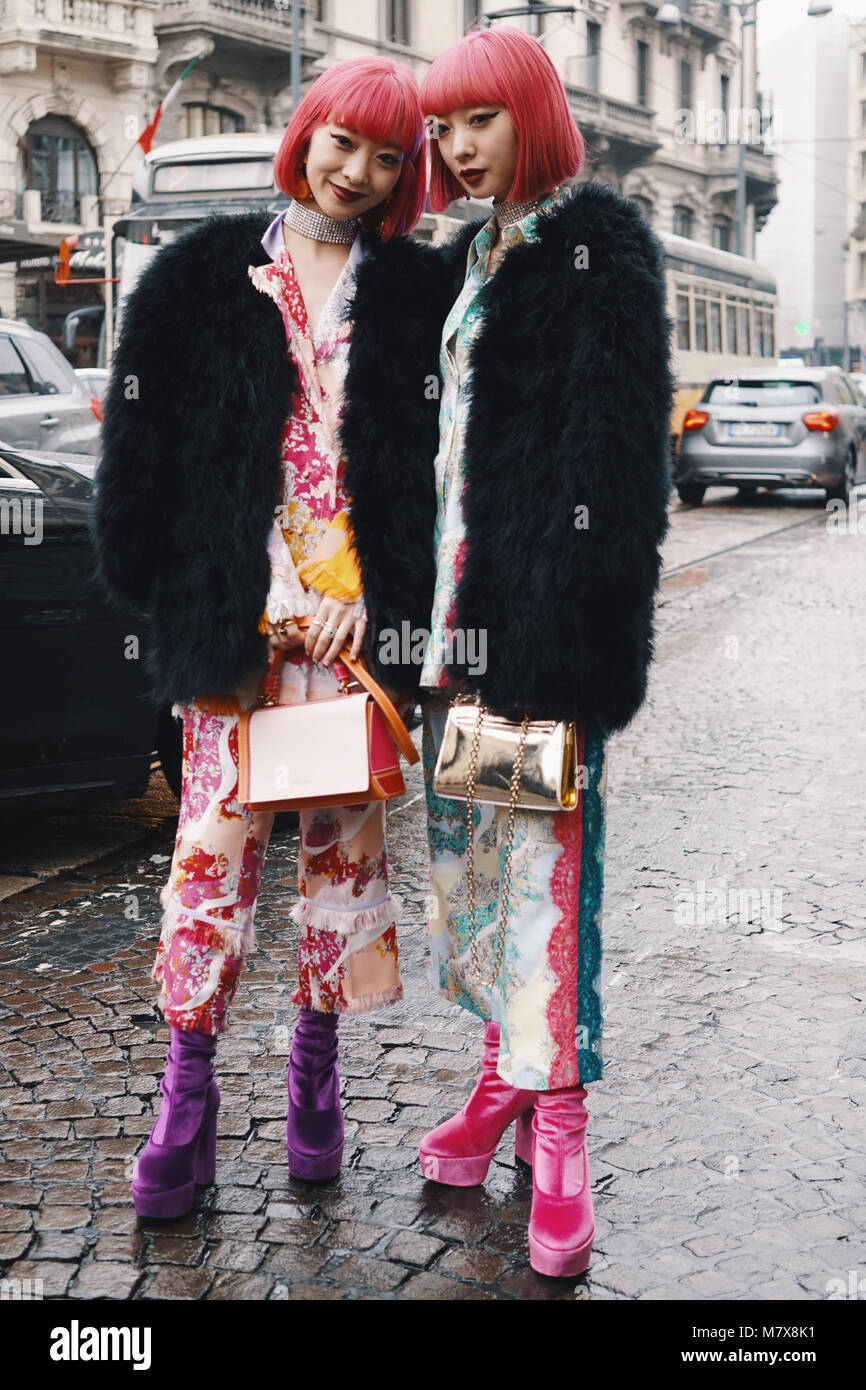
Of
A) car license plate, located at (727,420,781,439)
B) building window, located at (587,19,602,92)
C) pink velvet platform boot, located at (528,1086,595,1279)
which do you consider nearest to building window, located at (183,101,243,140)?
building window, located at (587,19,602,92)

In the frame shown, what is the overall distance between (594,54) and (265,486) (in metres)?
42.3

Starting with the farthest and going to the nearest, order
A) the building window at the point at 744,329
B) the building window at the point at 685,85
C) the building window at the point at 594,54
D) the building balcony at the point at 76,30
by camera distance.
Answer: the building window at the point at 685,85, the building window at the point at 594,54, the building balcony at the point at 76,30, the building window at the point at 744,329

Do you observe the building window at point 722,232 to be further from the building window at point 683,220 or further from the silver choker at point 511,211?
the silver choker at point 511,211

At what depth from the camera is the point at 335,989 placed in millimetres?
2820

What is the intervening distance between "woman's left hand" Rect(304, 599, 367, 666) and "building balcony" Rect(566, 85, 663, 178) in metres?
37.5

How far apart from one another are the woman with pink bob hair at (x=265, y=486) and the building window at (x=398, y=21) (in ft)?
111

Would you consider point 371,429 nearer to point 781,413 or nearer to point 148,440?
point 148,440

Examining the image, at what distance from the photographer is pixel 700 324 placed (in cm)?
2359

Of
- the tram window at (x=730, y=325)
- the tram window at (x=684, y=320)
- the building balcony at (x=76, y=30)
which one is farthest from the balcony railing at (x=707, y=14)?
the tram window at (x=684, y=320)

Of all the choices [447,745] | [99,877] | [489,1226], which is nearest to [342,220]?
[447,745]

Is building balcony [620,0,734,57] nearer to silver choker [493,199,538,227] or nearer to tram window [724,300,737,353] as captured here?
tram window [724,300,737,353]

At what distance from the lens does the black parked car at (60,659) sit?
15.1ft

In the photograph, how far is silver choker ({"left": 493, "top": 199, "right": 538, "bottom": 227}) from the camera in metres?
2.61

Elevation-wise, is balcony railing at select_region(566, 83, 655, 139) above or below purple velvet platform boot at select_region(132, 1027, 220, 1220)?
above
